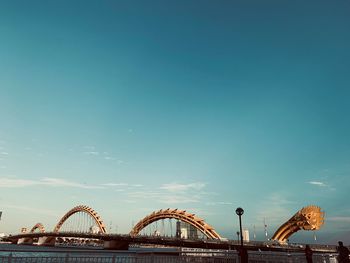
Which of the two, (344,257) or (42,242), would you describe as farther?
(42,242)

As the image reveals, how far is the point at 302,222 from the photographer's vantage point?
77250 millimetres

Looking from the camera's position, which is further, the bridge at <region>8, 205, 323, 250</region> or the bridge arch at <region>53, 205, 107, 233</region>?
the bridge arch at <region>53, 205, 107, 233</region>

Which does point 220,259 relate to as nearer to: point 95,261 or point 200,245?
point 95,261

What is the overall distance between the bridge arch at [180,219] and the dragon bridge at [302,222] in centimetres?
2835

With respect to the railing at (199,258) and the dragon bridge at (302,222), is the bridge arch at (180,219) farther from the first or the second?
the railing at (199,258)

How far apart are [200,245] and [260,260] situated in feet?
263

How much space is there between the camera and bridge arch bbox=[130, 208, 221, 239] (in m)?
108

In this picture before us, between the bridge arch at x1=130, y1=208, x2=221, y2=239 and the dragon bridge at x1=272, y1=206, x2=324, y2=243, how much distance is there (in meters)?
28.3

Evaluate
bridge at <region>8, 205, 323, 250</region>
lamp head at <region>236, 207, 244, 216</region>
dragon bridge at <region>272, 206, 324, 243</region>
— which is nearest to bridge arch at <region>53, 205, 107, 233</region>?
bridge at <region>8, 205, 323, 250</region>

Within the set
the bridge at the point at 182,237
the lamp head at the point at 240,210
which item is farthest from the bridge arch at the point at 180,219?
A: the lamp head at the point at 240,210

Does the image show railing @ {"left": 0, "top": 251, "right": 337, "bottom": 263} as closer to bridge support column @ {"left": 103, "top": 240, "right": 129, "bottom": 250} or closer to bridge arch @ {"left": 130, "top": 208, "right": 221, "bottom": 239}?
bridge arch @ {"left": 130, "top": 208, "right": 221, "bottom": 239}

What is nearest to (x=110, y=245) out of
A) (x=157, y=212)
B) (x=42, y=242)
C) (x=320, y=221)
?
(x=157, y=212)

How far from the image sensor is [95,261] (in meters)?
14.8

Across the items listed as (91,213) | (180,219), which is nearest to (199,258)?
(180,219)
